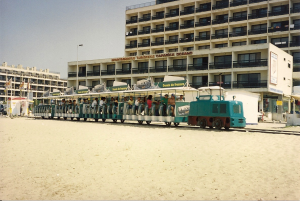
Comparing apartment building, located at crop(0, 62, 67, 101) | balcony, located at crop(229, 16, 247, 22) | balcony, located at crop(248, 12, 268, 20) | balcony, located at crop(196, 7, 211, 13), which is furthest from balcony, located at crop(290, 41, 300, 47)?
apartment building, located at crop(0, 62, 67, 101)

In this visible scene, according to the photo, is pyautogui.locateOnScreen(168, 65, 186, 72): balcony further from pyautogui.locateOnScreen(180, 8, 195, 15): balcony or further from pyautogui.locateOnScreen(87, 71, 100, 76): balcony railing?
pyautogui.locateOnScreen(87, 71, 100, 76): balcony railing

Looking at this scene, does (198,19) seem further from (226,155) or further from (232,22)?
(226,155)

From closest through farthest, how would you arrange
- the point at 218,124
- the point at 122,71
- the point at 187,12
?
the point at 218,124 < the point at 122,71 < the point at 187,12

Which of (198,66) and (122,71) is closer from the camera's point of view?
(198,66)

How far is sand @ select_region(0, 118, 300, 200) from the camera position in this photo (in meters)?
5.82

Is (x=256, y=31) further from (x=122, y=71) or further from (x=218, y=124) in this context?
(x=218, y=124)

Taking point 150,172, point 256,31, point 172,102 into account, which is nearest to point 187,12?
point 256,31

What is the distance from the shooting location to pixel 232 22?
176ft

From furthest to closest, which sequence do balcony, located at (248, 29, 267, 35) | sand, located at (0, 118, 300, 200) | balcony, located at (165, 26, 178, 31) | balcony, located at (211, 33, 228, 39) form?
balcony, located at (165, 26, 178, 31) → balcony, located at (211, 33, 228, 39) → balcony, located at (248, 29, 267, 35) → sand, located at (0, 118, 300, 200)

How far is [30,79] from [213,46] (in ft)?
285

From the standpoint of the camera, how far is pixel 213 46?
2235 inches

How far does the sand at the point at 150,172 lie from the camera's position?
582cm

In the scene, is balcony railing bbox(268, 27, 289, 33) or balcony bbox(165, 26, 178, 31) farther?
balcony bbox(165, 26, 178, 31)

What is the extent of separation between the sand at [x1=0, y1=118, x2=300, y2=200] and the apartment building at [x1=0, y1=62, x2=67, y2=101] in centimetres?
10618
